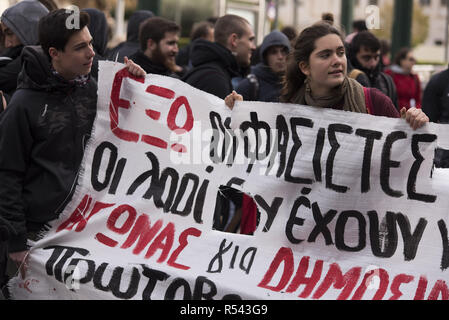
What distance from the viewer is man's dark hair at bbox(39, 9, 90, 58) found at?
4.89 m

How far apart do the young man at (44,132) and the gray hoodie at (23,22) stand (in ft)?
3.16

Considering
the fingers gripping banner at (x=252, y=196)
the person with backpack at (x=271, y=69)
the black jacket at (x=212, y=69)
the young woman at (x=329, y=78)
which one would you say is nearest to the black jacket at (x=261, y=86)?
the person with backpack at (x=271, y=69)

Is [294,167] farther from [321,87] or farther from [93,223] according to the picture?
[93,223]

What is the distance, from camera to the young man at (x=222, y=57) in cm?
643

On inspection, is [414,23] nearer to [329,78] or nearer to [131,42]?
[131,42]

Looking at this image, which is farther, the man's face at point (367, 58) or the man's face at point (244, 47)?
the man's face at point (367, 58)

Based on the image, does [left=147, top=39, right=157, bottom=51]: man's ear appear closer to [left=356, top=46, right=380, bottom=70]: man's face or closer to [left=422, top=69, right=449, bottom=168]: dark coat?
[left=356, top=46, right=380, bottom=70]: man's face

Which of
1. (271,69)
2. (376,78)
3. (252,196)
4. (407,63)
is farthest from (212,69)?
(407,63)

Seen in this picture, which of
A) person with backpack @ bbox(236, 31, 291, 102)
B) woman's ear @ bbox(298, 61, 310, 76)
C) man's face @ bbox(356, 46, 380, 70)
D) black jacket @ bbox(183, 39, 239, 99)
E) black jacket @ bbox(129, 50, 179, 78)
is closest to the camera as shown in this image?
woman's ear @ bbox(298, 61, 310, 76)

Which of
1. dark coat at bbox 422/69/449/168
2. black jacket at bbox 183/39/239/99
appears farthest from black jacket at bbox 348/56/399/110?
black jacket at bbox 183/39/239/99

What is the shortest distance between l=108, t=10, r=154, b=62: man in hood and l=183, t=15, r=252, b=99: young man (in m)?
1.02

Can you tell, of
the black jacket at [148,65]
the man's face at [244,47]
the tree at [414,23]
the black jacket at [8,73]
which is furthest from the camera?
the tree at [414,23]

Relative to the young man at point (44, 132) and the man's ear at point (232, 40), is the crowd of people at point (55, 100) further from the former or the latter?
the man's ear at point (232, 40)
